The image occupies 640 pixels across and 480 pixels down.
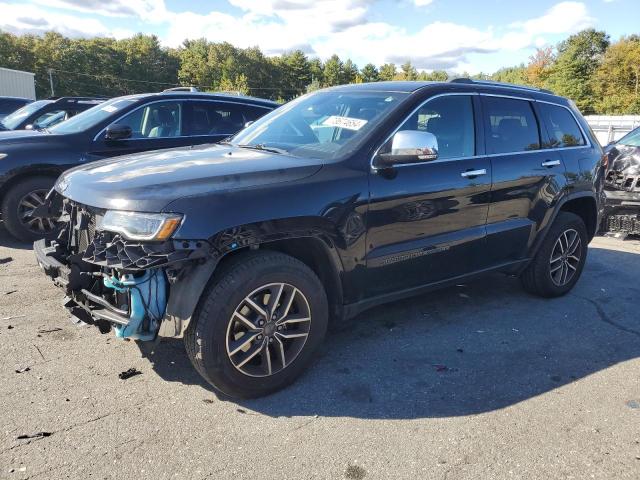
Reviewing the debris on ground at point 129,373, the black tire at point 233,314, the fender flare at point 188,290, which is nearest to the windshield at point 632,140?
the black tire at point 233,314

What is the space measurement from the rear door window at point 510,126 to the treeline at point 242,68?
131 ft

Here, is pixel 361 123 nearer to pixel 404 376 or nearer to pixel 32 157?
pixel 404 376

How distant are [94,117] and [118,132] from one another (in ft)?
2.35

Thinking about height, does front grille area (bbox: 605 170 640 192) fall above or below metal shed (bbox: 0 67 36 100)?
below

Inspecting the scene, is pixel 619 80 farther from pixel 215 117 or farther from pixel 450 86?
pixel 450 86

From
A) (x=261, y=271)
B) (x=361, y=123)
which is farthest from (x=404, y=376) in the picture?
(x=361, y=123)

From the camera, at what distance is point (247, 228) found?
9.19 ft

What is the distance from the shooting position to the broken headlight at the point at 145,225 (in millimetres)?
2604

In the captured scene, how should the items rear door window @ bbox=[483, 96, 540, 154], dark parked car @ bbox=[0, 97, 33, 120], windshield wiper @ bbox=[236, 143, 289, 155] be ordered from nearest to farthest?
windshield wiper @ bbox=[236, 143, 289, 155] → rear door window @ bbox=[483, 96, 540, 154] → dark parked car @ bbox=[0, 97, 33, 120]

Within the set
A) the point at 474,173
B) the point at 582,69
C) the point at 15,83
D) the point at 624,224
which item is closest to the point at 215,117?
the point at 474,173

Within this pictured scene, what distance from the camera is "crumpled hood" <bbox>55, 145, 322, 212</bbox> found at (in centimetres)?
274

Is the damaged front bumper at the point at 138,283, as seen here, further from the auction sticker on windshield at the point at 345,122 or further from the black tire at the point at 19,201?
the black tire at the point at 19,201

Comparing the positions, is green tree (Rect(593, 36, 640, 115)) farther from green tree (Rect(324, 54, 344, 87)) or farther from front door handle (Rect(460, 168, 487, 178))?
green tree (Rect(324, 54, 344, 87))

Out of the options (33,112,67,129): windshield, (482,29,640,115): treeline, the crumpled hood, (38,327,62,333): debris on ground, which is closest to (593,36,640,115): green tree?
(482,29,640,115): treeline
